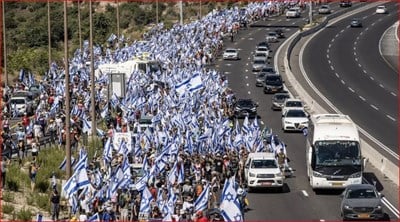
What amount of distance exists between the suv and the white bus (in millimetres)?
1241

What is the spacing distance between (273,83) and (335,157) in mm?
32899

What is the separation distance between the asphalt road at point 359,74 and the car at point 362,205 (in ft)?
51.5

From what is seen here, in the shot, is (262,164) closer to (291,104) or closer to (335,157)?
(335,157)

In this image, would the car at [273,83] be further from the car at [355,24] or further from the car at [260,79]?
the car at [355,24]

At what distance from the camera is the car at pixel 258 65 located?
85812 mm

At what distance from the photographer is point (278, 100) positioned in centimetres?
6650

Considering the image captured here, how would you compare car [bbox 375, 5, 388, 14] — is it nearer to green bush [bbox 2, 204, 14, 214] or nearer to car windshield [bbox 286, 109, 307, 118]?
car windshield [bbox 286, 109, 307, 118]

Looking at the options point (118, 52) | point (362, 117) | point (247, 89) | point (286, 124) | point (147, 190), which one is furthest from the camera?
point (118, 52)

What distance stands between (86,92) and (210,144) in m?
16.7

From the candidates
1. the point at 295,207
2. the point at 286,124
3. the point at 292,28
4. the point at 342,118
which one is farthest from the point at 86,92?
the point at 292,28

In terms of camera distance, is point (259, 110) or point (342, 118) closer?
point (342, 118)

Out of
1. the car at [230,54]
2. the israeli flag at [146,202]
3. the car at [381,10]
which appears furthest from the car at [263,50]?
the israeli flag at [146,202]

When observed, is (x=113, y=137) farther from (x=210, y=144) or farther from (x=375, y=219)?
(x=375, y=219)

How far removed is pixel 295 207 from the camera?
37.6 m
